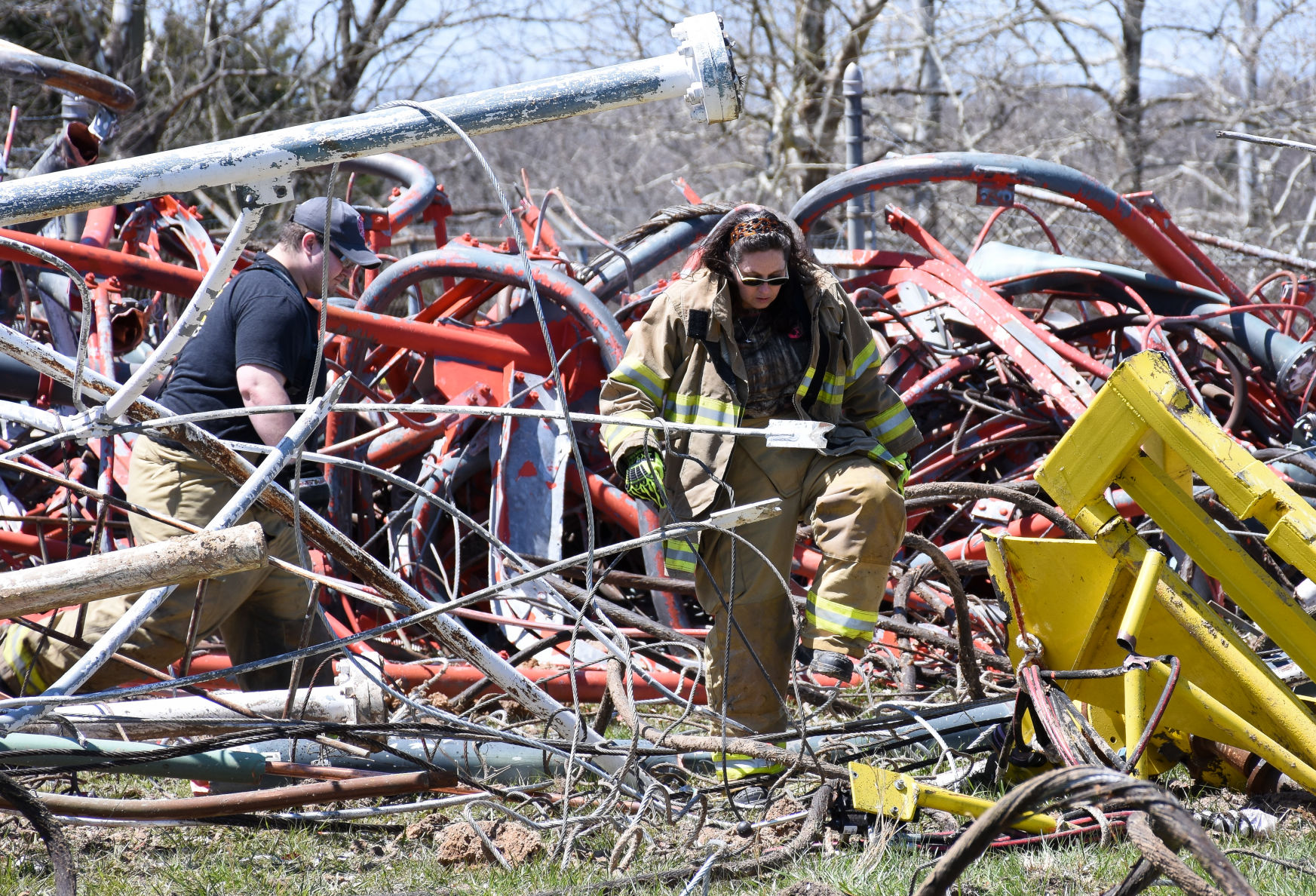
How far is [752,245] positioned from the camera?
11.1ft

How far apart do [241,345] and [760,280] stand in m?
1.57

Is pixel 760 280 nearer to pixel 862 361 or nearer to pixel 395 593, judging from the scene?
pixel 862 361

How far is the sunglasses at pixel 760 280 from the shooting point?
342cm

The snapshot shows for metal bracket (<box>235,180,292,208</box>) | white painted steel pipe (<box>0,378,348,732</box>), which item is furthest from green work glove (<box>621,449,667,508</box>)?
metal bracket (<box>235,180,292,208</box>)

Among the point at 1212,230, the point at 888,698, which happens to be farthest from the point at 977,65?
the point at 888,698

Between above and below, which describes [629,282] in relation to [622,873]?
above

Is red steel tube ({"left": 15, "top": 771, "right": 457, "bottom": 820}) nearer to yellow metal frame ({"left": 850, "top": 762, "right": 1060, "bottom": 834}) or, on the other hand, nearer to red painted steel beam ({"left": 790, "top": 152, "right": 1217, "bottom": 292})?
yellow metal frame ({"left": 850, "top": 762, "right": 1060, "bottom": 834})

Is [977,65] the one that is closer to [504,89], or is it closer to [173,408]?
[173,408]

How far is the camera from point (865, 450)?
3535 millimetres

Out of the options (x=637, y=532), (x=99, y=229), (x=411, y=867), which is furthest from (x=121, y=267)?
(x=411, y=867)

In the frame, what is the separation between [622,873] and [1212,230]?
43.6 ft

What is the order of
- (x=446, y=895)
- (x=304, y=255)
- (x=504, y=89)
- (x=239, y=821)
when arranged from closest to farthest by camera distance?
(x=504, y=89)
(x=446, y=895)
(x=239, y=821)
(x=304, y=255)

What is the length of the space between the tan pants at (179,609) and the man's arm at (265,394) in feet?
0.73

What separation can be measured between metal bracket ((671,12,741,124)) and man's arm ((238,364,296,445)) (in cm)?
203
